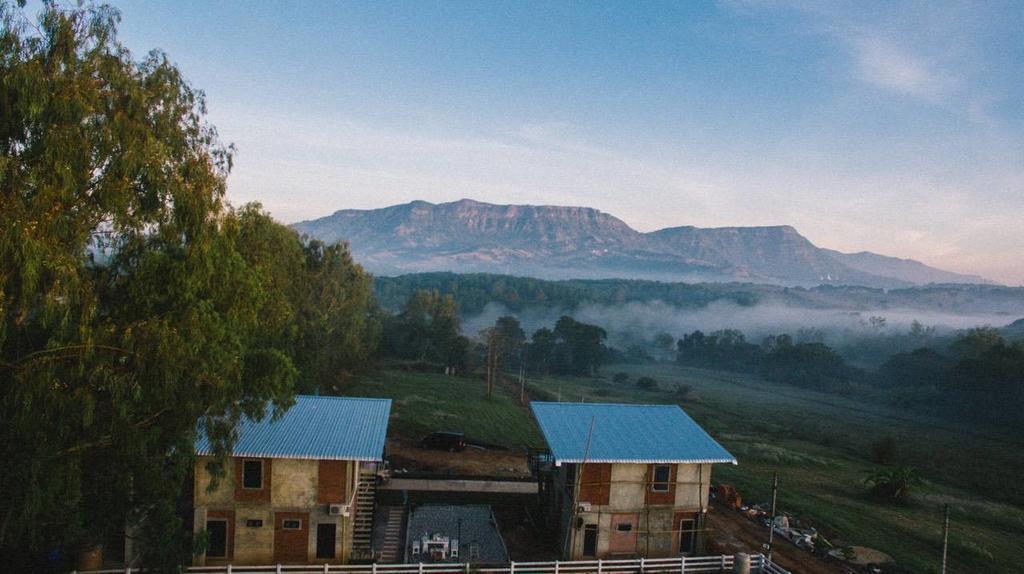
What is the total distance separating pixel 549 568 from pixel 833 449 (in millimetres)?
46324

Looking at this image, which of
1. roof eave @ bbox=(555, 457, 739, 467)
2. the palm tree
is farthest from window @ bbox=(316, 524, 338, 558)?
the palm tree

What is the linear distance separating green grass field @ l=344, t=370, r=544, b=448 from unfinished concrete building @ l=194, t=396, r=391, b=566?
21216 mm

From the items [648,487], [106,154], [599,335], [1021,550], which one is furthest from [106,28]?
[599,335]

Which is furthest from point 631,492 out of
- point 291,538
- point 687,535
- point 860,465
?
point 860,465

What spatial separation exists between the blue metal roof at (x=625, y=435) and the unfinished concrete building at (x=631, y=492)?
0.04 metres

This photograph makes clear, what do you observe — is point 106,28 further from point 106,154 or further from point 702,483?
point 702,483

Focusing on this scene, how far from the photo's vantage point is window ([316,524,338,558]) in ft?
70.3

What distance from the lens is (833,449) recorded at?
2244 inches

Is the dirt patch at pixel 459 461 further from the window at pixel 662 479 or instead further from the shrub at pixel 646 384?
the shrub at pixel 646 384

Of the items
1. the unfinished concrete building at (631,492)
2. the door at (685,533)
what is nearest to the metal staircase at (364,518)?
the unfinished concrete building at (631,492)

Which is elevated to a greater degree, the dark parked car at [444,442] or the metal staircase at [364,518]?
the metal staircase at [364,518]

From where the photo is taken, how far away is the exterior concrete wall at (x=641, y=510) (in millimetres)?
23078

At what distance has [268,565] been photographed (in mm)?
20844

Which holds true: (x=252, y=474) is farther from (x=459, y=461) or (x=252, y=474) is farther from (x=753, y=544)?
(x=753, y=544)
